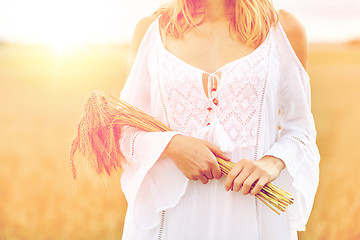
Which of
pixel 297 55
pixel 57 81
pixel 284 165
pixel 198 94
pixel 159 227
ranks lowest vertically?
pixel 57 81

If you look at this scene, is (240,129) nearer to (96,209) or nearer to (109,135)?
A: (109,135)

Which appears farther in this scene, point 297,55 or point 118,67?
point 118,67

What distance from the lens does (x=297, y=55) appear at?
1.42 m

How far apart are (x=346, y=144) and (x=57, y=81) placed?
4935 mm

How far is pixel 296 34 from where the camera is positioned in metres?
1.41

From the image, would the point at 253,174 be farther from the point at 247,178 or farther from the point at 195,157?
the point at 195,157

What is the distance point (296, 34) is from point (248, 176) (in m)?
0.54

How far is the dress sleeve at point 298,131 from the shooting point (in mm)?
1369

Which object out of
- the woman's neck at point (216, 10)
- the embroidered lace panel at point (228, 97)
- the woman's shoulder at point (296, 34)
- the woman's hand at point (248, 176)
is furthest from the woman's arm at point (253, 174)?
the woman's neck at point (216, 10)

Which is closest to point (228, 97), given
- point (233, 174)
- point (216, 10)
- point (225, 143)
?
point (225, 143)

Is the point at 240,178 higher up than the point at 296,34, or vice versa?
the point at 296,34

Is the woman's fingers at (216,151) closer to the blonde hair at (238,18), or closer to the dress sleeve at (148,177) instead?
the dress sleeve at (148,177)

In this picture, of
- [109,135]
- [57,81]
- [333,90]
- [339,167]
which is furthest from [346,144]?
[57,81]

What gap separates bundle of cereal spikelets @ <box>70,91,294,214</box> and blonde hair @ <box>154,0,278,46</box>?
331 mm
